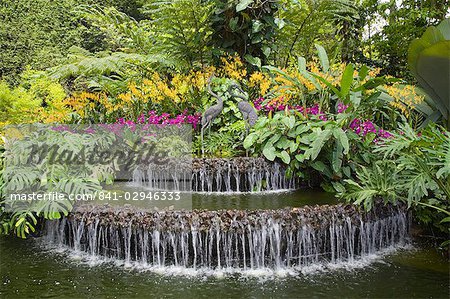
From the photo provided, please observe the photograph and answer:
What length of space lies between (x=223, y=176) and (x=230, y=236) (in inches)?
68.8

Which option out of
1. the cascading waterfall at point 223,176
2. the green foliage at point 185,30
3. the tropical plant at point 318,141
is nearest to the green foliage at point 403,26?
the green foliage at point 185,30

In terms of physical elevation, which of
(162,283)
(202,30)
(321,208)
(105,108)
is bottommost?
(162,283)

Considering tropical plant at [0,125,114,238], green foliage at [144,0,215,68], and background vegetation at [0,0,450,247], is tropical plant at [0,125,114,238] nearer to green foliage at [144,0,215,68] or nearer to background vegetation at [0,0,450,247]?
background vegetation at [0,0,450,247]

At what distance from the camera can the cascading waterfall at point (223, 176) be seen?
534cm

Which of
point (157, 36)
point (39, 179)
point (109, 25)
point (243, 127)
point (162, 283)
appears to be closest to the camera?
point (162, 283)

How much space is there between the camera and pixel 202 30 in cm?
761

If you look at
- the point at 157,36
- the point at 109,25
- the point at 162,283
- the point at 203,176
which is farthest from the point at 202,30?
the point at 162,283

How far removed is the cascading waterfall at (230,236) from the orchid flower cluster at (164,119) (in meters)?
2.18

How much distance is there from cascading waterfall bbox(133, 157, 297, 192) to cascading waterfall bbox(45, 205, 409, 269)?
140cm

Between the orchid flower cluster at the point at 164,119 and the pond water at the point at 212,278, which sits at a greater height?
the orchid flower cluster at the point at 164,119

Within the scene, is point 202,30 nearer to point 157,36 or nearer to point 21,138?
point 157,36

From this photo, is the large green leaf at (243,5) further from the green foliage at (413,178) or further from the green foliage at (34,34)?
the green foliage at (34,34)

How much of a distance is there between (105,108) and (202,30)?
2.42 m
